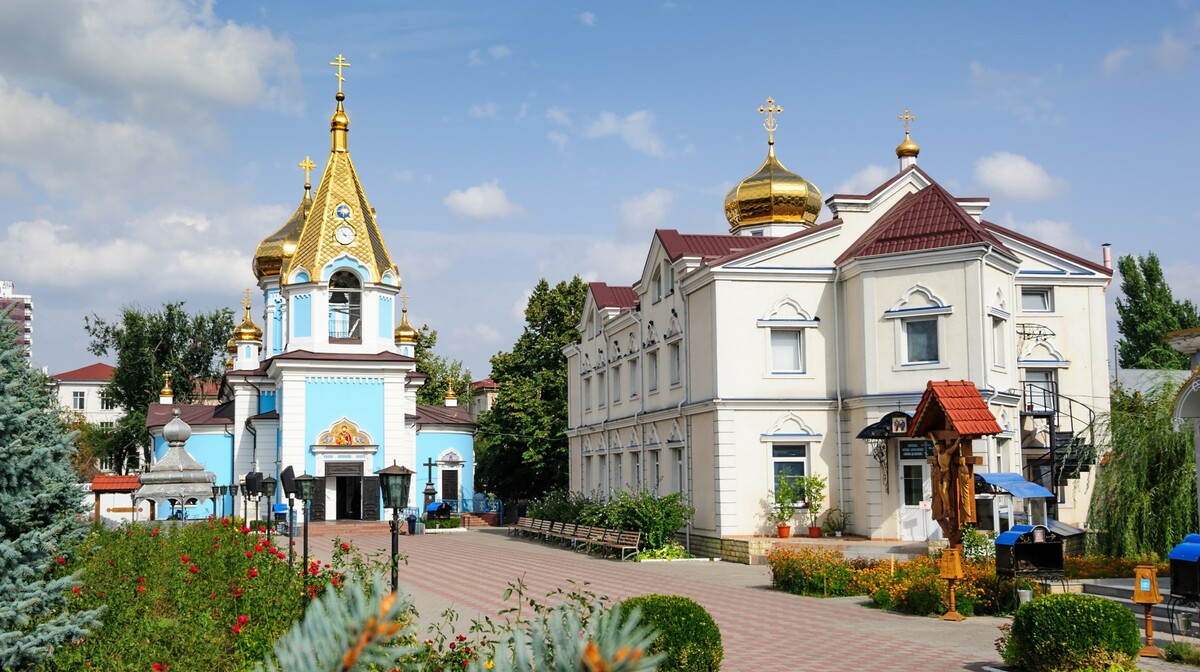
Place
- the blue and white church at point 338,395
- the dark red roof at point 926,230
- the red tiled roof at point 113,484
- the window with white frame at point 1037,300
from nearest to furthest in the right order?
1. the dark red roof at point 926,230
2. the red tiled roof at point 113,484
3. the window with white frame at point 1037,300
4. the blue and white church at point 338,395

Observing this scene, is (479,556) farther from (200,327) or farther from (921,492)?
(200,327)

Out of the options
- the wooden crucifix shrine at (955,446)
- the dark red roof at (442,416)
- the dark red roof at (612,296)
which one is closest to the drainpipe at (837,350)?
the wooden crucifix shrine at (955,446)

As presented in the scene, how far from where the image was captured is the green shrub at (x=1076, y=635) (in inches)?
394

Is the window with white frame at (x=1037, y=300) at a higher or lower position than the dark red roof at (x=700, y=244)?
lower

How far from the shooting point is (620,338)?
3444cm

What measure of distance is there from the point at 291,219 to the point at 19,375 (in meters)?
46.4

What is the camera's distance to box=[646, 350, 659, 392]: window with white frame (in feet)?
102

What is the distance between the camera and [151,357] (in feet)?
207

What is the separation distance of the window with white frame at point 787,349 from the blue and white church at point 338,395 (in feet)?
59.3

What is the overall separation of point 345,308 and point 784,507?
73.1 ft

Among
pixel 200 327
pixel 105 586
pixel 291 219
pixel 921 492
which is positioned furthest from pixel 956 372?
pixel 200 327

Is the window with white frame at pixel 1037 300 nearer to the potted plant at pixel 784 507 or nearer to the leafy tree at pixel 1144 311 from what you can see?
the potted plant at pixel 784 507

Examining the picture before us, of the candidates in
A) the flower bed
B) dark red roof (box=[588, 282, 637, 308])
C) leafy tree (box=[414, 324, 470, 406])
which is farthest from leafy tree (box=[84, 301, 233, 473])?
the flower bed

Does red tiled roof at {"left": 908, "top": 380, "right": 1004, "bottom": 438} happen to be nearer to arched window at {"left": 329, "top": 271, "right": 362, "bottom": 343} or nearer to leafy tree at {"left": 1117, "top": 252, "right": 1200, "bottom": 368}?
arched window at {"left": 329, "top": 271, "right": 362, "bottom": 343}
